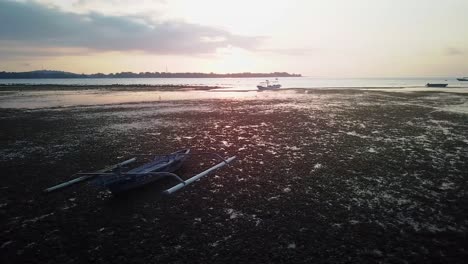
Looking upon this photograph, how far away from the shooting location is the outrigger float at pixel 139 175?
11.6 metres

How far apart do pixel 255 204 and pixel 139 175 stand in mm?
4582

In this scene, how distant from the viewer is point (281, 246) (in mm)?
8461

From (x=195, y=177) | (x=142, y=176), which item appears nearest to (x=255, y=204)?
(x=195, y=177)

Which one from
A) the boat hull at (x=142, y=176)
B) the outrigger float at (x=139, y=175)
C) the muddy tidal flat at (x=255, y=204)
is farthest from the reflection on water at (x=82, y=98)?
the boat hull at (x=142, y=176)

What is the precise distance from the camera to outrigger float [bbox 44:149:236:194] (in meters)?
11.6

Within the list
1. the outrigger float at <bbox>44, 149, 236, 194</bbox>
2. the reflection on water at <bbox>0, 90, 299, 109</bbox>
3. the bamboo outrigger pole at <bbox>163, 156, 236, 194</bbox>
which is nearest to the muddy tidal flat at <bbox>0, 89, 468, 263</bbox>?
the bamboo outrigger pole at <bbox>163, 156, 236, 194</bbox>

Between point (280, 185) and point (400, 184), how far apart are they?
4.80 metres

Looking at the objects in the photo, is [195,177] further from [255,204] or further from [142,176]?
[255,204]

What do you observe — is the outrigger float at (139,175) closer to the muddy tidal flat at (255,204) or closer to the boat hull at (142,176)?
the boat hull at (142,176)

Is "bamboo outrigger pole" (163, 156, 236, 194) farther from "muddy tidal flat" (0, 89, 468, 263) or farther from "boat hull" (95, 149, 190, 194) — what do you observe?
"boat hull" (95, 149, 190, 194)

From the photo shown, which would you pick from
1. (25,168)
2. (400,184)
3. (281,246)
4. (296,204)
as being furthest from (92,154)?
(400,184)

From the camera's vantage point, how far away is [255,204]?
11.3 meters

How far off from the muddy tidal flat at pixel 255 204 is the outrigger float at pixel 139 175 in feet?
A: 1.27

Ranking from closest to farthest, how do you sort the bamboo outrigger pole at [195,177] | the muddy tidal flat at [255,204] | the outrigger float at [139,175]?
1. the muddy tidal flat at [255,204]
2. the outrigger float at [139,175]
3. the bamboo outrigger pole at [195,177]
